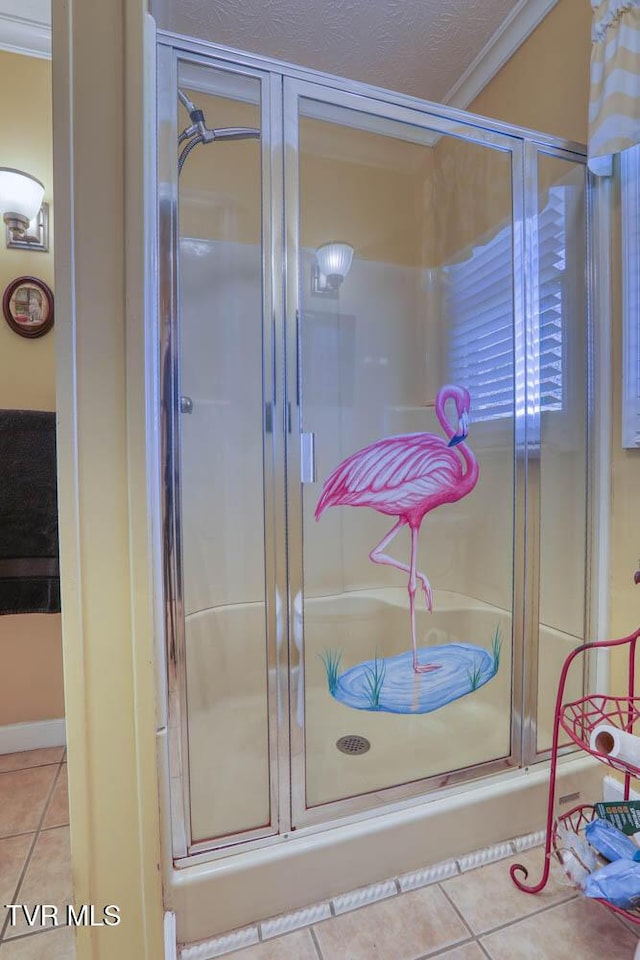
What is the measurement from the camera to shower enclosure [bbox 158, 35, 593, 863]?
97 cm

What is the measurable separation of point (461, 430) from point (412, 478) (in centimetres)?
19

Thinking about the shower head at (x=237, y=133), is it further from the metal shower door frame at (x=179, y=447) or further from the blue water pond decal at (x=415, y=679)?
the blue water pond decal at (x=415, y=679)

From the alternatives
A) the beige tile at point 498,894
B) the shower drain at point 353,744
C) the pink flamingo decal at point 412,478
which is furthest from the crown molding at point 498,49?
the beige tile at point 498,894

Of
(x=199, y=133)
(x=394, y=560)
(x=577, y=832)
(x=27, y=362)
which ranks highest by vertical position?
(x=199, y=133)

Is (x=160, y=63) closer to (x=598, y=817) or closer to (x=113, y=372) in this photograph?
(x=113, y=372)

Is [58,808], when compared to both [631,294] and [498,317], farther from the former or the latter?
[631,294]

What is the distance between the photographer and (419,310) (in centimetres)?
127

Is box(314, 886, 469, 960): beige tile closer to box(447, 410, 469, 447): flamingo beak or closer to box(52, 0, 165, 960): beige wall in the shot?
box(52, 0, 165, 960): beige wall

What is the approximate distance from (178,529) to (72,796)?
46 centimetres

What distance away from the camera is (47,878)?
1.10m

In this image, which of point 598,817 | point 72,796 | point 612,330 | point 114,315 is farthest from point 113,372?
point 598,817

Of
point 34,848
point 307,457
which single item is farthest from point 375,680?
point 34,848

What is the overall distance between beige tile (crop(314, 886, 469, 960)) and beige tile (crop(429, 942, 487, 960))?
2 centimetres

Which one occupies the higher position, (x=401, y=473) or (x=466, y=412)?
(x=466, y=412)
